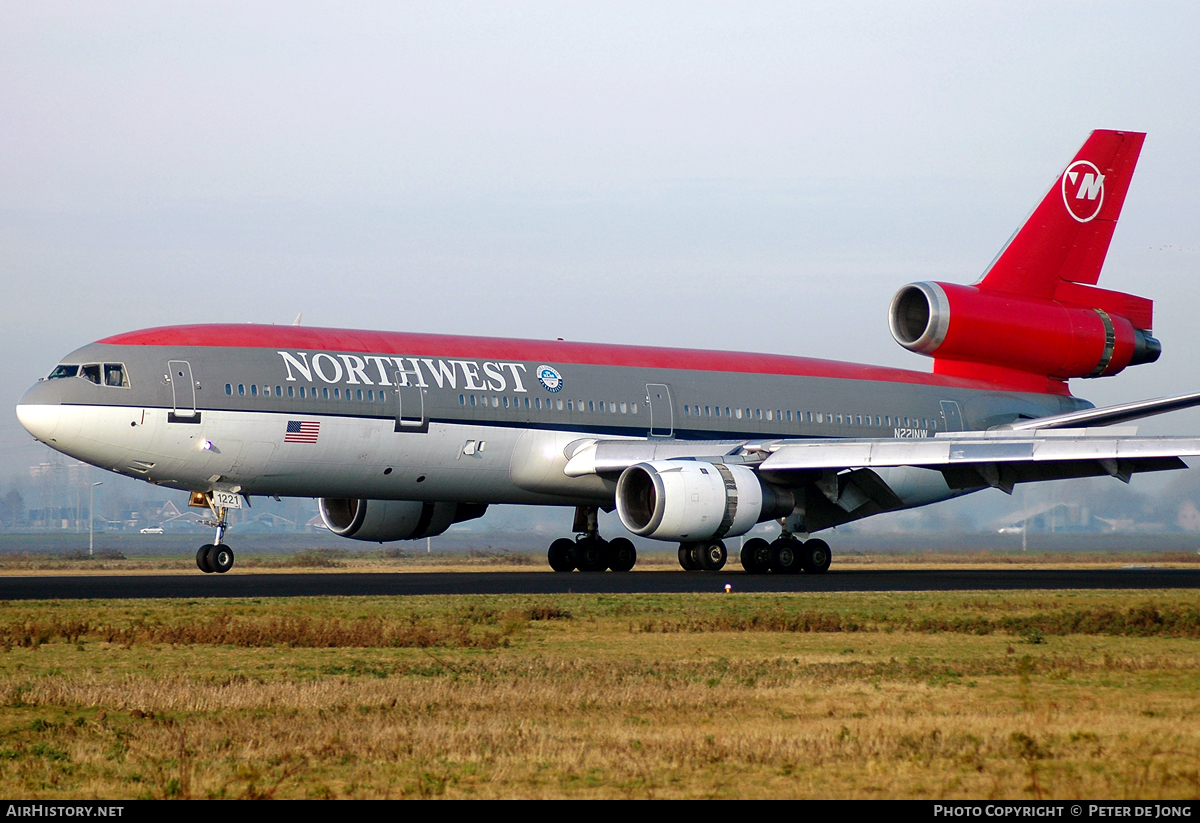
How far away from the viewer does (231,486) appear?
25.4 meters

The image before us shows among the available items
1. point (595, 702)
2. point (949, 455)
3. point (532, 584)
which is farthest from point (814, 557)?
point (595, 702)

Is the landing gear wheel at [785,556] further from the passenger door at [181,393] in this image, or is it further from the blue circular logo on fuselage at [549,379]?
the passenger door at [181,393]

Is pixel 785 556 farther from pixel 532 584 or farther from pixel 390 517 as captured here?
pixel 390 517

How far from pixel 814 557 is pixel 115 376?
13.5m

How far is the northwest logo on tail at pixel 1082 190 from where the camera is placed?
3381cm

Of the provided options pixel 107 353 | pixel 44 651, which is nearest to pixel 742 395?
pixel 107 353

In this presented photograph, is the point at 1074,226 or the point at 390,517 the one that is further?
the point at 1074,226

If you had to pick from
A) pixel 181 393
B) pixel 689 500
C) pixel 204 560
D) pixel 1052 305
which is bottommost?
pixel 204 560

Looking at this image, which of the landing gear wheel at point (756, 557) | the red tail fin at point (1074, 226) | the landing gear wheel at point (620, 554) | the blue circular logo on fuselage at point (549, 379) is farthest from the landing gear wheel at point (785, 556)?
the red tail fin at point (1074, 226)

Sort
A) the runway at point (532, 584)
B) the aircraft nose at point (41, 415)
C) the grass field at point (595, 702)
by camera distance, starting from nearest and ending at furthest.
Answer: the grass field at point (595, 702) < the runway at point (532, 584) < the aircraft nose at point (41, 415)

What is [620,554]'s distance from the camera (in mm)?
31078

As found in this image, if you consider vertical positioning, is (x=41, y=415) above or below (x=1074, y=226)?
below

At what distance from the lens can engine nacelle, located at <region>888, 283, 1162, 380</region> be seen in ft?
105

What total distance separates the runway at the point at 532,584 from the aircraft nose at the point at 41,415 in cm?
253
